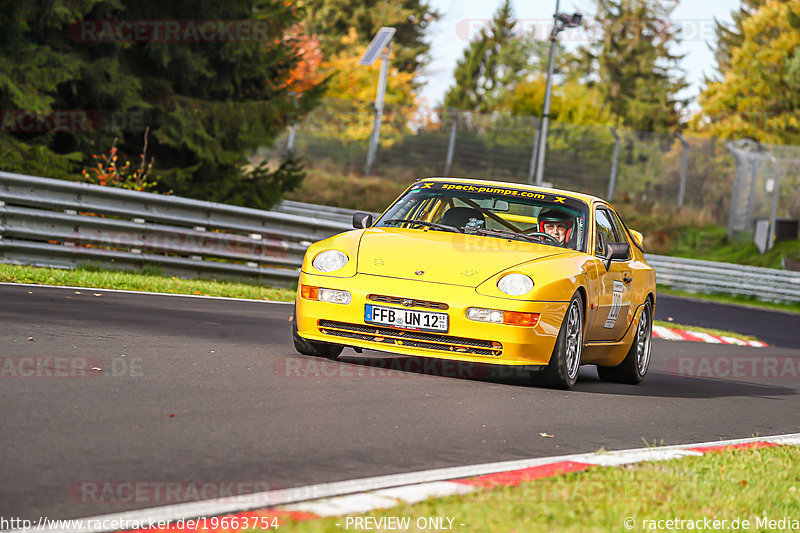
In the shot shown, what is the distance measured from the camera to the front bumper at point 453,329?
8062 mm

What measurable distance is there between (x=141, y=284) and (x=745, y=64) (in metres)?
50.0

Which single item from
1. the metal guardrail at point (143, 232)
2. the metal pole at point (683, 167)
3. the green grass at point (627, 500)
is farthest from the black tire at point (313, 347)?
the metal pole at point (683, 167)

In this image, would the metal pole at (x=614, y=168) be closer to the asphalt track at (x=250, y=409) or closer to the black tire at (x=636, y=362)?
the asphalt track at (x=250, y=409)

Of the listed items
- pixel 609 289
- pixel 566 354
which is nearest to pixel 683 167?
pixel 609 289

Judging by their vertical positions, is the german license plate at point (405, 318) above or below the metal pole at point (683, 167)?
below

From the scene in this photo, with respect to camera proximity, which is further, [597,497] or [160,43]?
[160,43]

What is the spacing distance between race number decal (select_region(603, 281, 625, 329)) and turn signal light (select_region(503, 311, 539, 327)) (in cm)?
166

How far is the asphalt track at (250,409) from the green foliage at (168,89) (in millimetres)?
7856

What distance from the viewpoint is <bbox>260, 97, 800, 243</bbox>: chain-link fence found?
37906 mm

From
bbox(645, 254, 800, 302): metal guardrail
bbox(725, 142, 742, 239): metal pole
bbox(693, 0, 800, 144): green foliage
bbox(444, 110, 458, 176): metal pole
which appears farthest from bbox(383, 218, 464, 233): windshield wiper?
bbox(693, 0, 800, 144): green foliage

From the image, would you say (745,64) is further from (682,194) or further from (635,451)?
(635,451)

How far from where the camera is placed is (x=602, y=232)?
10070mm

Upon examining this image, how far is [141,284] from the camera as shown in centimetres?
1380

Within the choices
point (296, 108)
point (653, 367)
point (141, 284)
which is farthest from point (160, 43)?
point (653, 367)
